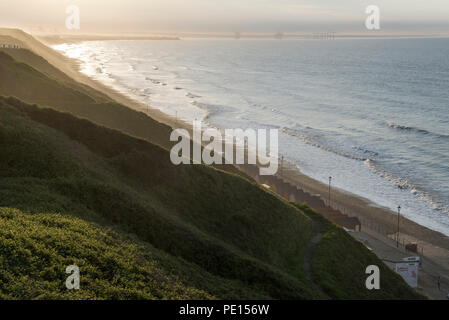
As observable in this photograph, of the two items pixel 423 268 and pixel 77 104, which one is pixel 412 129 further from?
pixel 77 104

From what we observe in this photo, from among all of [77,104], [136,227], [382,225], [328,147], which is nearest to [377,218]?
[382,225]

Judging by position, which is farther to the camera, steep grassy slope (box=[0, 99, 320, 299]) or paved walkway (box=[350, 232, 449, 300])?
paved walkway (box=[350, 232, 449, 300])

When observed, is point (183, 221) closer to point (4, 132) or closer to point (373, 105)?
point (4, 132)

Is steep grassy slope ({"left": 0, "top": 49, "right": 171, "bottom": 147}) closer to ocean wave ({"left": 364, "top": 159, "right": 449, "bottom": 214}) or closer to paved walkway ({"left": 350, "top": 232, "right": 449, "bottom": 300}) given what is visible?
paved walkway ({"left": 350, "top": 232, "right": 449, "bottom": 300})

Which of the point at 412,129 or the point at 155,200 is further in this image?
the point at 412,129

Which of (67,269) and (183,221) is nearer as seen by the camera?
(67,269)

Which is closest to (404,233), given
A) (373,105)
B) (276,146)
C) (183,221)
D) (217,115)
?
(183,221)

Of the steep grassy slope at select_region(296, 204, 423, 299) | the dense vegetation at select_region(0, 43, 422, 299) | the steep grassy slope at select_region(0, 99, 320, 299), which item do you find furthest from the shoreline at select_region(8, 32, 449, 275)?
the steep grassy slope at select_region(0, 99, 320, 299)

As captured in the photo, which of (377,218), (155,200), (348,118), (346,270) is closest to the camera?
(155,200)
